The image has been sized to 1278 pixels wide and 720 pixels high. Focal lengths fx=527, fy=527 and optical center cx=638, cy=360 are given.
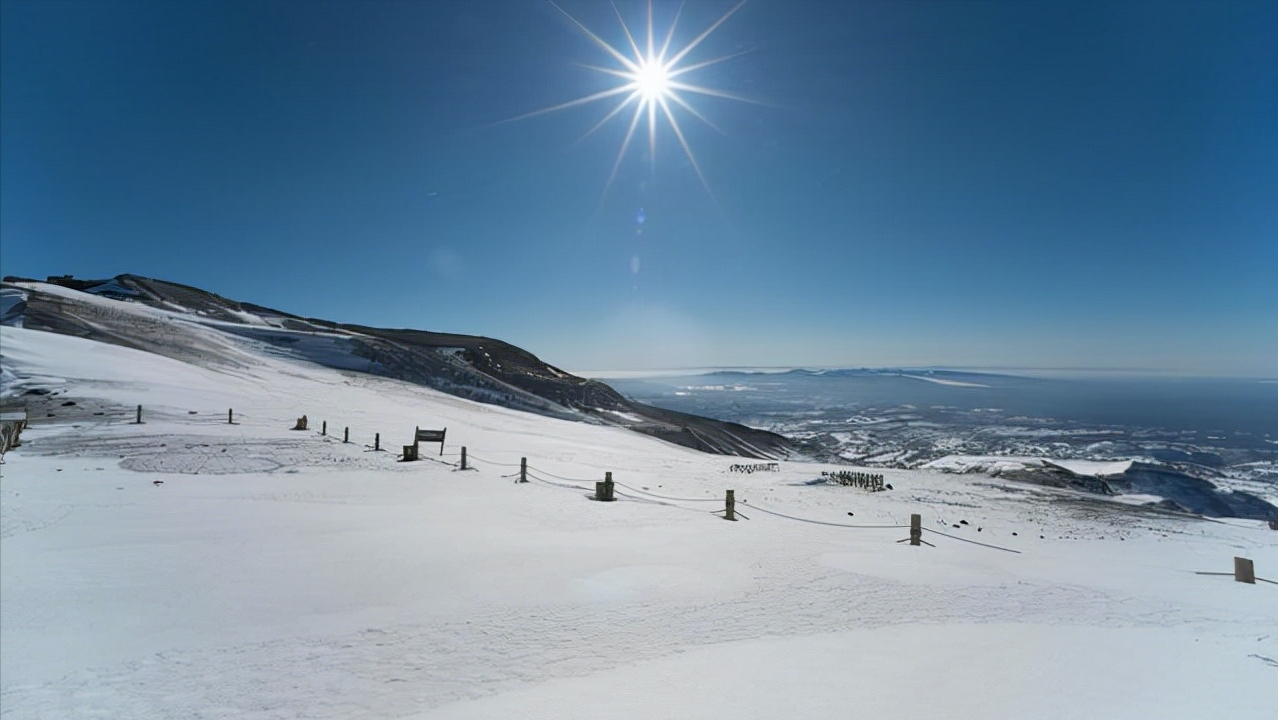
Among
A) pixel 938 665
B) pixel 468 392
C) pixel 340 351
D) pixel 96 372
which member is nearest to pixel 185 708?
pixel 938 665

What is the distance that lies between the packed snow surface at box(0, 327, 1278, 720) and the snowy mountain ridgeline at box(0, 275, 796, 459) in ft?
138

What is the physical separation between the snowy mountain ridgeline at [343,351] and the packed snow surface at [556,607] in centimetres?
4221

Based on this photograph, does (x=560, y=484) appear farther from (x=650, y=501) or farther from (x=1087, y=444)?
(x=1087, y=444)

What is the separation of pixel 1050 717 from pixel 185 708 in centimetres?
823

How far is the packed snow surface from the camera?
5.30 metres

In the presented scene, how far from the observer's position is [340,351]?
63.3 metres

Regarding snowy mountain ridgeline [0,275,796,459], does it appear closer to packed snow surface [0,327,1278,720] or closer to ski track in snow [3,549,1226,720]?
packed snow surface [0,327,1278,720]

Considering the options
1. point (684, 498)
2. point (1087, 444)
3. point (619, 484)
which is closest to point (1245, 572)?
point (684, 498)

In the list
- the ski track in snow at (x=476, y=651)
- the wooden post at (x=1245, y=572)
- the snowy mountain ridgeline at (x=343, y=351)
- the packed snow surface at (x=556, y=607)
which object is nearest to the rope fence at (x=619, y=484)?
the wooden post at (x=1245, y=572)

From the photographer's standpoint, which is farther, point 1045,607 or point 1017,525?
point 1017,525

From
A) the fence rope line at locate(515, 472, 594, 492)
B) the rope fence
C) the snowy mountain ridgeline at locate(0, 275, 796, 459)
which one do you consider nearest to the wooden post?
the rope fence

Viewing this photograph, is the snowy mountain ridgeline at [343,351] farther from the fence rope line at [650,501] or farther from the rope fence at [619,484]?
the fence rope line at [650,501]

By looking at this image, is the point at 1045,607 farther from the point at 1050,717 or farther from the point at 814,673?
the point at 814,673

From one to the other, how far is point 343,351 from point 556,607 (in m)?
65.9
